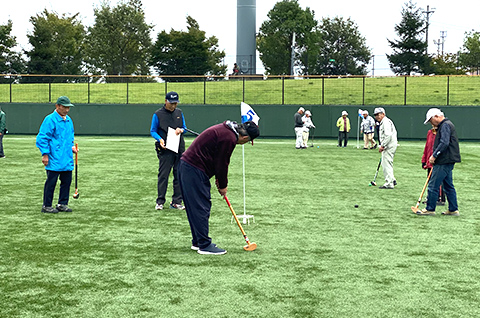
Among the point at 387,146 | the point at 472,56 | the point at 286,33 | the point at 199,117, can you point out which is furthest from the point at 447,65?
the point at 387,146

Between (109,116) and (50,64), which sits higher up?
(50,64)

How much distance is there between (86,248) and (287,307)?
11.2ft

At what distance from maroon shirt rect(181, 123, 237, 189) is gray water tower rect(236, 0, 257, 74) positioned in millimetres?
45283

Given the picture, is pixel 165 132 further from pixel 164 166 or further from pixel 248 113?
pixel 248 113

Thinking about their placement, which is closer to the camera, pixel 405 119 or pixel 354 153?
pixel 354 153

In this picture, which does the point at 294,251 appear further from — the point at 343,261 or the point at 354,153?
the point at 354,153

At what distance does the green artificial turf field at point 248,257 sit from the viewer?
558 cm

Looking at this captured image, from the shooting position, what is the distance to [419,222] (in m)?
10.0

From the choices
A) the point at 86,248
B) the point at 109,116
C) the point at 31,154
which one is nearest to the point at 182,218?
the point at 86,248

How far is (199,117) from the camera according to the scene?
1502 inches

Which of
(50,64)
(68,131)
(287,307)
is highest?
(50,64)

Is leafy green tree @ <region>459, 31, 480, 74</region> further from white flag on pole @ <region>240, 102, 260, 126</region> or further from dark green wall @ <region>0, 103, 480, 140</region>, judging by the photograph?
white flag on pole @ <region>240, 102, 260, 126</region>

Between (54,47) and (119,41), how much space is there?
7225 millimetres

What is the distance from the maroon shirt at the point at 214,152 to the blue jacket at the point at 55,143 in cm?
352
